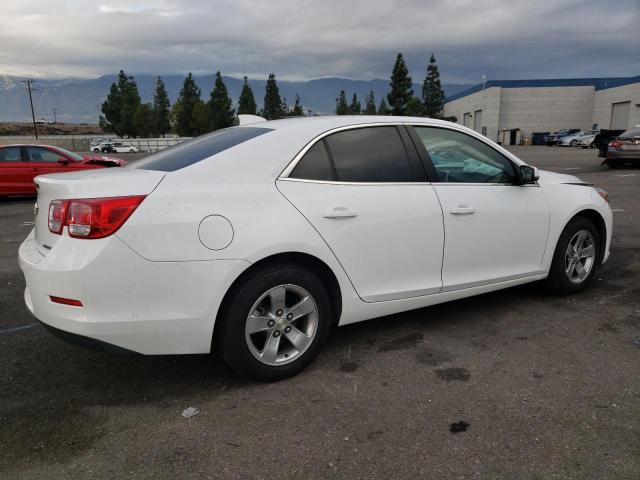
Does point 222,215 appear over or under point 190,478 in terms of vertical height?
over

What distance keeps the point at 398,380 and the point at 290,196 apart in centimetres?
128

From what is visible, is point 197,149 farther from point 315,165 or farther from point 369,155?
point 369,155

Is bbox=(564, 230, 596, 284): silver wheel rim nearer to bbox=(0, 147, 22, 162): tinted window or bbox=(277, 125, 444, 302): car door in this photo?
bbox=(277, 125, 444, 302): car door

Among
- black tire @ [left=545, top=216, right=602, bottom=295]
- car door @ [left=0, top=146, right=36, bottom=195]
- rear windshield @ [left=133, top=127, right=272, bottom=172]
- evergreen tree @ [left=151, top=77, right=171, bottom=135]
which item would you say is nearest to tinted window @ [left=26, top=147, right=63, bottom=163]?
car door @ [left=0, top=146, right=36, bottom=195]

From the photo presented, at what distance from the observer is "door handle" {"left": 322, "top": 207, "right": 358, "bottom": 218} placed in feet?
10.4

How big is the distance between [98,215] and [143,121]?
85.8m

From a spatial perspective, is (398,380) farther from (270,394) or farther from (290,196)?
(290,196)

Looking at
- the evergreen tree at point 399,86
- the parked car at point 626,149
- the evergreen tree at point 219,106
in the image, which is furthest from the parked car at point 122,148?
the parked car at point 626,149

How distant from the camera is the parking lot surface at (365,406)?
94.6 inches

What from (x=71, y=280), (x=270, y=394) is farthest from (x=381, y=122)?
(x=71, y=280)

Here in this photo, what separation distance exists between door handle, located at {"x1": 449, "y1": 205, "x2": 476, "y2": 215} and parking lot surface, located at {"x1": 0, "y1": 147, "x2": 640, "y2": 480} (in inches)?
35.5

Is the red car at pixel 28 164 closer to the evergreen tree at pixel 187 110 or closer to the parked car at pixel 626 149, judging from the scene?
the parked car at pixel 626 149

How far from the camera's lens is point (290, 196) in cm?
309

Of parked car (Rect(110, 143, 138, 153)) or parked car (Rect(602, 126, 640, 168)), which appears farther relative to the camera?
parked car (Rect(110, 143, 138, 153))
